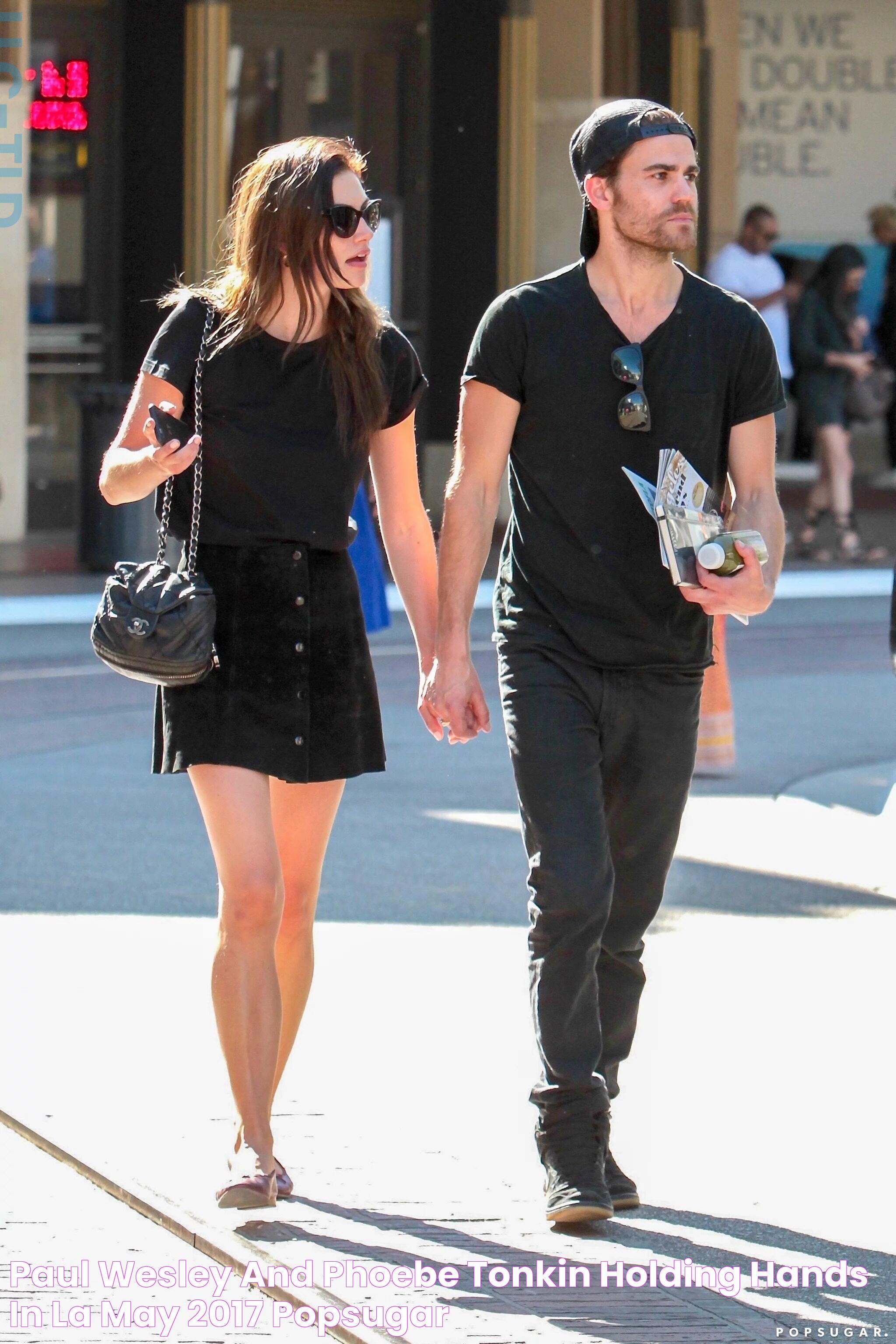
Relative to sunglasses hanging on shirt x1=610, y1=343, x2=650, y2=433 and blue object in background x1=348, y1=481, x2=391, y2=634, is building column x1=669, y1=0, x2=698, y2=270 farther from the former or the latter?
sunglasses hanging on shirt x1=610, y1=343, x2=650, y2=433

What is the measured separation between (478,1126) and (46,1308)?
1.25m

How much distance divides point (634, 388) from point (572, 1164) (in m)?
1.41

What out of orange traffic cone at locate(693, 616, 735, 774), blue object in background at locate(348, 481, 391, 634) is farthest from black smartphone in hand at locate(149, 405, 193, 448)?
orange traffic cone at locate(693, 616, 735, 774)

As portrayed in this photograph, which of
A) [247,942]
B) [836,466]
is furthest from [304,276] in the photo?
[836,466]

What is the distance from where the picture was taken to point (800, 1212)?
4.48 m

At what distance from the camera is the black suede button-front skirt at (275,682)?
4441mm

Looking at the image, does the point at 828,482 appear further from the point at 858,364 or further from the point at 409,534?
the point at 409,534

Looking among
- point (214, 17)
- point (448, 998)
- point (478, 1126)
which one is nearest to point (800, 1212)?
point (478, 1126)

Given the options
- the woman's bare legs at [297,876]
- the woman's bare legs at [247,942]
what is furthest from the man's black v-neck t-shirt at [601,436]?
the woman's bare legs at [247,942]

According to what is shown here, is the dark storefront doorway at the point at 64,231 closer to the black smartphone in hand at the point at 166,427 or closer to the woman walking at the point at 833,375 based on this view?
the woman walking at the point at 833,375

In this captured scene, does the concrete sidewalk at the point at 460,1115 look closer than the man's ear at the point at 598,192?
Yes

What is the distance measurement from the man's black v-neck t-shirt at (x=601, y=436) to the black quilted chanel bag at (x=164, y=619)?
0.59 m

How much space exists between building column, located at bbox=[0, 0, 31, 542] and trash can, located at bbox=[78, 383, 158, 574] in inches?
71.8

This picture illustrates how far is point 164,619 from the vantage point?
432 centimetres
